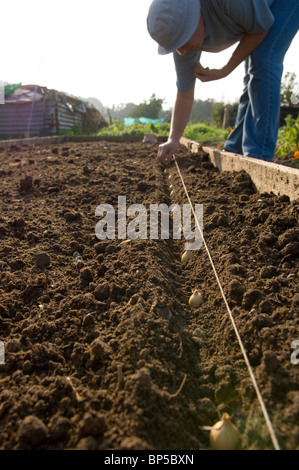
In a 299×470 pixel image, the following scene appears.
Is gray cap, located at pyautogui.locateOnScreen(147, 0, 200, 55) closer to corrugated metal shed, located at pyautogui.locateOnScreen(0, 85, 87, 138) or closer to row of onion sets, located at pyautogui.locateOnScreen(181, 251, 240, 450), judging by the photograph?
row of onion sets, located at pyautogui.locateOnScreen(181, 251, 240, 450)

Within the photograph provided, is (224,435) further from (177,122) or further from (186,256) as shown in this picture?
(177,122)

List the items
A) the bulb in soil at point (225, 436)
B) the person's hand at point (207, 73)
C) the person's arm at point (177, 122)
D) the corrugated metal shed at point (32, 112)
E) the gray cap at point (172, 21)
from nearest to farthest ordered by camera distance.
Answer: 1. the bulb in soil at point (225, 436)
2. the gray cap at point (172, 21)
3. the person's hand at point (207, 73)
4. the person's arm at point (177, 122)
5. the corrugated metal shed at point (32, 112)

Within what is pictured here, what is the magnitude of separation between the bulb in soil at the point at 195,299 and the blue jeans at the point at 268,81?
6.27ft

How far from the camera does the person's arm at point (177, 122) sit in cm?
335

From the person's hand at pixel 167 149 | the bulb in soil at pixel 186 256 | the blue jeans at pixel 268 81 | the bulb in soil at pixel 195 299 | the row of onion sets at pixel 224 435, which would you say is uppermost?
the blue jeans at pixel 268 81

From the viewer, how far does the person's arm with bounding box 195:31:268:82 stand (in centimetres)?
282

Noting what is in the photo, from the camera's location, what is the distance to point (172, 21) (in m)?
2.20

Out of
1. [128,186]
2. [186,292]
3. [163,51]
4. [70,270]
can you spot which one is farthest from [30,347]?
[128,186]

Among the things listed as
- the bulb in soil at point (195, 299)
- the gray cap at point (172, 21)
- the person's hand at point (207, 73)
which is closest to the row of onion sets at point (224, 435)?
the bulb in soil at point (195, 299)

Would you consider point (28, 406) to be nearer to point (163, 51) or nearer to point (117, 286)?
point (117, 286)

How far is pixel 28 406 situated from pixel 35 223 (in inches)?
67.2

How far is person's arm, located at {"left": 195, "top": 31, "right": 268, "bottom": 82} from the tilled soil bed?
1109 mm

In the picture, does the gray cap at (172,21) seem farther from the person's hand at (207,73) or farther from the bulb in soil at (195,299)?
the bulb in soil at (195,299)

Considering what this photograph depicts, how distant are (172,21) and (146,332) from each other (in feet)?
6.27
